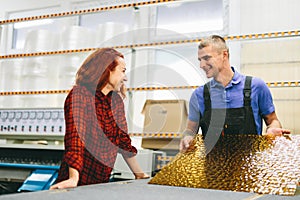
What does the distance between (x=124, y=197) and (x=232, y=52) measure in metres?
2.00

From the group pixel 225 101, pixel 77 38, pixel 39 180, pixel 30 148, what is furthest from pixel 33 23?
pixel 225 101

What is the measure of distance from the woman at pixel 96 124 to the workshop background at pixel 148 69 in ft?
1.98

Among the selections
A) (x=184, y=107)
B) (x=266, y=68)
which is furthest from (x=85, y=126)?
(x=266, y=68)

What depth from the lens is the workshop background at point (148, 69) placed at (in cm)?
253

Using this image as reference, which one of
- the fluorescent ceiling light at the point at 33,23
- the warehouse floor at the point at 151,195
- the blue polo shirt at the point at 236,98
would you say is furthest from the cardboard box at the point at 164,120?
the fluorescent ceiling light at the point at 33,23

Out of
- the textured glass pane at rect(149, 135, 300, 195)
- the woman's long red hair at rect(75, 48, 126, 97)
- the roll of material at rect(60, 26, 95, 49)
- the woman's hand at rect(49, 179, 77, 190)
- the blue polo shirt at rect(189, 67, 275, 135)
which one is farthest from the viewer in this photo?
the roll of material at rect(60, 26, 95, 49)

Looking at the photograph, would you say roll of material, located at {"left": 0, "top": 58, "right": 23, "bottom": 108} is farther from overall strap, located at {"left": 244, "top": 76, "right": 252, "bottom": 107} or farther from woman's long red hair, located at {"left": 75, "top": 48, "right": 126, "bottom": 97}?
overall strap, located at {"left": 244, "top": 76, "right": 252, "bottom": 107}

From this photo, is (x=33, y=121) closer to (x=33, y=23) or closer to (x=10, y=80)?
(x=10, y=80)

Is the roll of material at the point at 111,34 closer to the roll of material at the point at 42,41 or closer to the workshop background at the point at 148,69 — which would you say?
the workshop background at the point at 148,69

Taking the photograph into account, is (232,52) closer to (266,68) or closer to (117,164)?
(266,68)

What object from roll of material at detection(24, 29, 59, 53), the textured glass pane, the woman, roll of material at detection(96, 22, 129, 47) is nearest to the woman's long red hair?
the woman

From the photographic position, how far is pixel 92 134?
1.81 m

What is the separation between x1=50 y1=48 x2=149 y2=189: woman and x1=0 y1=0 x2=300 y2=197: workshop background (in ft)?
1.98

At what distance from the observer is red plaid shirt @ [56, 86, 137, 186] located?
172 centimetres
